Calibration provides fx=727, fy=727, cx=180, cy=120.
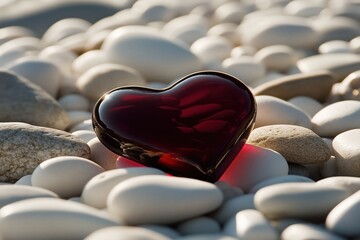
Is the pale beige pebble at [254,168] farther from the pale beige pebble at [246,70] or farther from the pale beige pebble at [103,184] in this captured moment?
the pale beige pebble at [246,70]

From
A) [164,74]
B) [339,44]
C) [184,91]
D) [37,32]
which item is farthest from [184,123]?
[37,32]

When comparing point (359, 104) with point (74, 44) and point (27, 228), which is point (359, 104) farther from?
point (74, 44)

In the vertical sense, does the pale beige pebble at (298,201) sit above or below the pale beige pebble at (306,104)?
above

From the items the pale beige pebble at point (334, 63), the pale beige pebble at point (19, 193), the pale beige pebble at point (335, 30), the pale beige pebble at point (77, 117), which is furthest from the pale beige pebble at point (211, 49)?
the pale beige pebble at point (19, 193)

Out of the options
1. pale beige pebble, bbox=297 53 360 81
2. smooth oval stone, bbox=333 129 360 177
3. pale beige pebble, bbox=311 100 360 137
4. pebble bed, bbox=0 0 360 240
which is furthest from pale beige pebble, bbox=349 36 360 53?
smooth oval stone, bbox=333 129 360 177

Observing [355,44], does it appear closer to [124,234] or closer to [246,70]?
[246,70]

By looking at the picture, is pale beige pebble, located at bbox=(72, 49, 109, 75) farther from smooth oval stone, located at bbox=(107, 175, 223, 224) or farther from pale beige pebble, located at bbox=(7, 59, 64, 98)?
smooth oval stone, located at bbox=(107, 175, 223, 224)

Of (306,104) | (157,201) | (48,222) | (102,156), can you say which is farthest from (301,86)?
(48,222)
